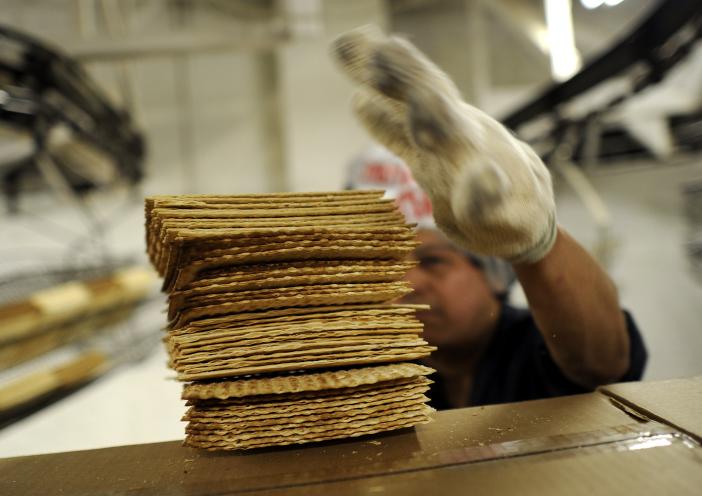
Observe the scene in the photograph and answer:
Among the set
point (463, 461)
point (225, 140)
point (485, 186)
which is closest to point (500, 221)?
point (485, 186)

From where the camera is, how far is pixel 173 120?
5.67 m

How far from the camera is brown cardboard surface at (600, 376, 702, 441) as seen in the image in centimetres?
72

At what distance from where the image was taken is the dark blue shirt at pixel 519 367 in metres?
1.14

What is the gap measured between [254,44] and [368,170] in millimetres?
2239

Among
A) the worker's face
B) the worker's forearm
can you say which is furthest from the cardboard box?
the worker's face

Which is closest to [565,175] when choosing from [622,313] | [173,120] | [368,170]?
[368,170]

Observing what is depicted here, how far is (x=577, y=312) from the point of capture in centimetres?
95

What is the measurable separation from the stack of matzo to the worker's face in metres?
0.86

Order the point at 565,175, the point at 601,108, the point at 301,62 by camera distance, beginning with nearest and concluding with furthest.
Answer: the point at 601,108 → the point at 565,175 → the point at 301,62

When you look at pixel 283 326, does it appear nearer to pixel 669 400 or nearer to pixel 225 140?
pixel 669 400

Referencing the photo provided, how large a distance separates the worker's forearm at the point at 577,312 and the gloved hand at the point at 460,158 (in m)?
0.09

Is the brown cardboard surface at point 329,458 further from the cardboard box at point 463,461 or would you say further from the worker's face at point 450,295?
the worker's face at point 450,295

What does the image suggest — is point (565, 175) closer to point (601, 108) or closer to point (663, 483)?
point (601, 108)

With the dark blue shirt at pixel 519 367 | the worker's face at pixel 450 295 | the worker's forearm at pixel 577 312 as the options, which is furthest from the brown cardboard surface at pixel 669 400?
the worker's face at pixel 450 295
